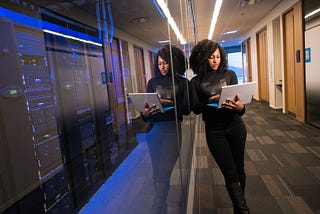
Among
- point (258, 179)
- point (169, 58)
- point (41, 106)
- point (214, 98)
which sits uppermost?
point (169, 58)

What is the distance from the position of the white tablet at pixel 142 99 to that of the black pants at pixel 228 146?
711 millimetres

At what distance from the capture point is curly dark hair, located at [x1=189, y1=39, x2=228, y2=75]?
1.55m

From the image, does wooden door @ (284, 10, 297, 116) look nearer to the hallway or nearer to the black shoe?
the hallway

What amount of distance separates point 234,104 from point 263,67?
6.35 meters

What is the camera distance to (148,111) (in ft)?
2.93

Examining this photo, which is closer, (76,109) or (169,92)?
(76,109)

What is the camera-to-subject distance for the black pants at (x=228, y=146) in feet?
4.88

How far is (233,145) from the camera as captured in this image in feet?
5.05

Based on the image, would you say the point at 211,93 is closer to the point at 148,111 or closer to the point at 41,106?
the point at 148,111

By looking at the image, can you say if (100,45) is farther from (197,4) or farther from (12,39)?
(197,4)

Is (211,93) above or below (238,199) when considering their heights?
above

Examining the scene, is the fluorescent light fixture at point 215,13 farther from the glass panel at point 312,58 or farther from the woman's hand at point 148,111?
the woman's hand at point 148,111

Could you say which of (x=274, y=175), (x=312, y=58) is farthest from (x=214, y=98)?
(x=312, y=58)

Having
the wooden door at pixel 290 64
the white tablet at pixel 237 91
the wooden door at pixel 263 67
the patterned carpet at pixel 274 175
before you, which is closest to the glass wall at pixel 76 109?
the white tablet at pixel 237 91
